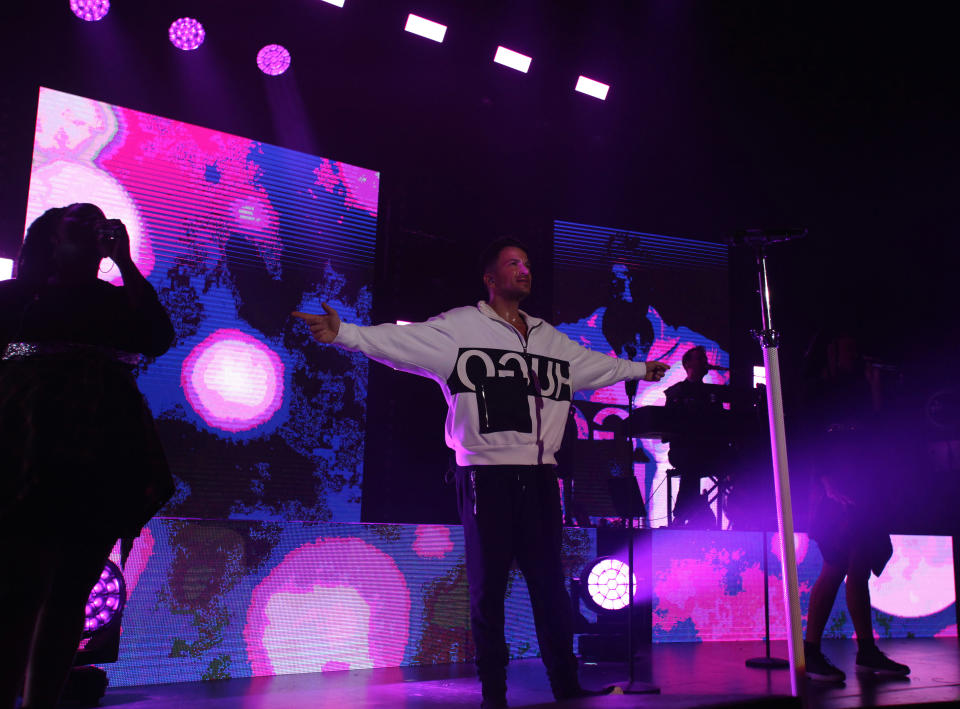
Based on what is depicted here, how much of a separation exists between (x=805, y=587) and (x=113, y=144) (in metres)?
4.93

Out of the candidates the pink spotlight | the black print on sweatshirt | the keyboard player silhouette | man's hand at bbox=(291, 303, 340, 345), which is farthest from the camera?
the keyboard player silhouette

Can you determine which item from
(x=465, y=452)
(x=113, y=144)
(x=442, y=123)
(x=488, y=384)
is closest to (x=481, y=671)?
(x=465, y=452)

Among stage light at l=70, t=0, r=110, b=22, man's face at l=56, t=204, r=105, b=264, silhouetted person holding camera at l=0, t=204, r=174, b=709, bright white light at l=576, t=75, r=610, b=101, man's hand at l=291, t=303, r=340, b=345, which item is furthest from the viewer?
bright white light at l=576, t=75, r=610, b=101

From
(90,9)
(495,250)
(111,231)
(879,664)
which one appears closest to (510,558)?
(495,250)

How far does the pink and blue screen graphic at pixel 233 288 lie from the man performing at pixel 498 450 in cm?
291

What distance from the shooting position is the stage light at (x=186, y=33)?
513 cm

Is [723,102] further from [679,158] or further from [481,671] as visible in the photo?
[481,671]

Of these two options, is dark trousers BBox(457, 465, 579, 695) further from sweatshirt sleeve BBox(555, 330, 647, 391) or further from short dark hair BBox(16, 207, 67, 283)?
short dark hair BBox(16, 207, 67, 283)

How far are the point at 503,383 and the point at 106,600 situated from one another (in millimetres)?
1552

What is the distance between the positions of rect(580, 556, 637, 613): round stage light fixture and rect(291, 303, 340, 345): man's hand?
2078mm

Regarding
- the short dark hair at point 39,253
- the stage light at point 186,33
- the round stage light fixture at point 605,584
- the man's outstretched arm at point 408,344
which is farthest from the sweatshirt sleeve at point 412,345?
the stage light at point 186,33

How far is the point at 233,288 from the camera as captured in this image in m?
5.44

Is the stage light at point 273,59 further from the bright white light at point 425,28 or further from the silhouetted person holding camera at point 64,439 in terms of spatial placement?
the silhouetted person holding camera at point 64,439

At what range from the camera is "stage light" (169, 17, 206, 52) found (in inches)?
202
